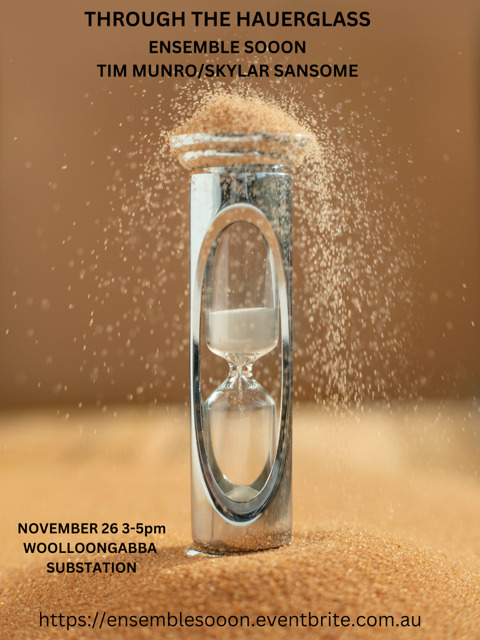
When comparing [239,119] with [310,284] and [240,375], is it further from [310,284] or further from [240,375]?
[310,284]

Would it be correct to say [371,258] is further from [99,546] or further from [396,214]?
[99,546]

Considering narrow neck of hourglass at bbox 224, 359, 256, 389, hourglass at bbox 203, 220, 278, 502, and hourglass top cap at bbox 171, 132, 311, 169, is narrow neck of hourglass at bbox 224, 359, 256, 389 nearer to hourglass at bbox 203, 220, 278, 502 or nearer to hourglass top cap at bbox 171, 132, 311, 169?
hourglass at bbox 203, 220, 278, 502

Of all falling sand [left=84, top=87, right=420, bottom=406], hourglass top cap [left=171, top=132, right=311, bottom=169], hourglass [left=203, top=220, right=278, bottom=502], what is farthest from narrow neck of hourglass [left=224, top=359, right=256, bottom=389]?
falling sand [left=84, top=87, right=420, bottom=406]

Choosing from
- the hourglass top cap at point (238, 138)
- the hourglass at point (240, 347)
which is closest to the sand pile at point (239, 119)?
the hourglass top cap at point (238, 138)

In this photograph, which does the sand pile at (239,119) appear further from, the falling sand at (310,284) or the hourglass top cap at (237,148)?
the falling sand at (310,284)

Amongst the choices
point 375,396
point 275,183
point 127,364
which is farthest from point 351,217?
point 275,183

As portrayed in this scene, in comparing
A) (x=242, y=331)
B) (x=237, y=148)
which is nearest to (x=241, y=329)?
(x=242, y=331)

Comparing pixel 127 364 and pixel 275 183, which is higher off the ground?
pixel 275 183
